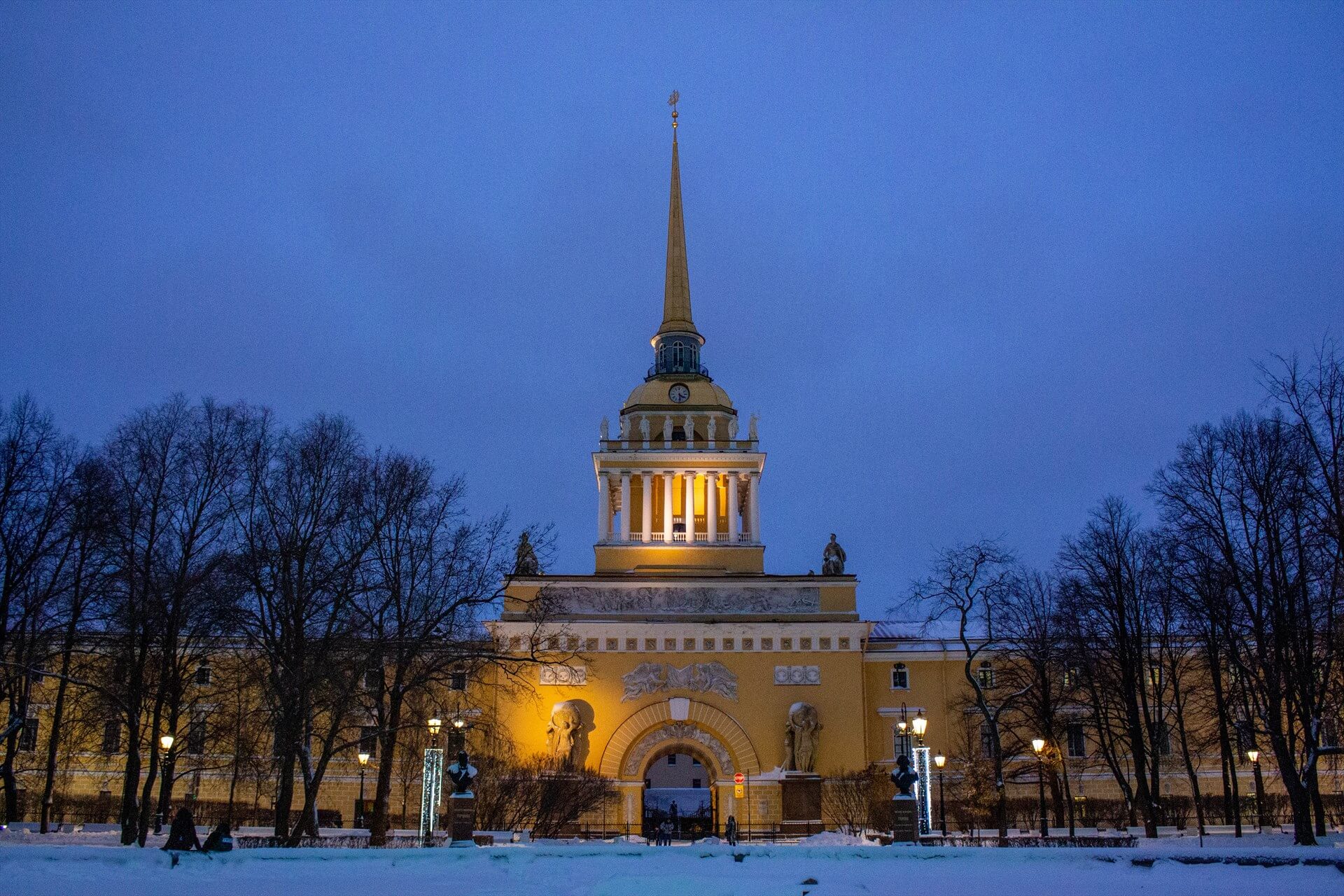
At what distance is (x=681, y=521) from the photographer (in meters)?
50.1

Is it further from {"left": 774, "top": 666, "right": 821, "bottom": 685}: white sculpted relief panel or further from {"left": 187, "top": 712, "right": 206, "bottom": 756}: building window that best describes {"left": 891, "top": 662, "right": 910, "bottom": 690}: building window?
{"left": 187, "top": 712, "right": 206, "bottom": 756}: building window

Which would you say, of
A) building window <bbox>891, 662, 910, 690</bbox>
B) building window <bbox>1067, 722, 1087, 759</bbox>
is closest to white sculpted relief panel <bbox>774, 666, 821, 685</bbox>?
building window <bbox>891, 662, 910, 690</bbox>

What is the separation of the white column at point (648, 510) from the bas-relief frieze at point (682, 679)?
23.6 ft

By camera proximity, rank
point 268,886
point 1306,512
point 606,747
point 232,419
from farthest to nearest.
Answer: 1. point 606,747
2. point 232,419
3. point 1306,512
4. point 268,886

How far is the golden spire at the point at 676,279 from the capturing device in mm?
55281

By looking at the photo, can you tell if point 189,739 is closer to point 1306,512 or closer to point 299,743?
point 299,743

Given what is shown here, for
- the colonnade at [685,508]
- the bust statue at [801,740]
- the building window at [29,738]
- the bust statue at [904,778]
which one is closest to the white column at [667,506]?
the colonnade at [685,508]

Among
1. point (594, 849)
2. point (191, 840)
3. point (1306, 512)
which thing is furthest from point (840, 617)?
point (191, 840)

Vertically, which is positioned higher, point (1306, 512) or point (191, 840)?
point (1306, 512)

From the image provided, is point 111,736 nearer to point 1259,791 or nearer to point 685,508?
point 685,508

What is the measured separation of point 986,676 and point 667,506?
1487cm

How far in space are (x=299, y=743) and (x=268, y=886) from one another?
9.70m

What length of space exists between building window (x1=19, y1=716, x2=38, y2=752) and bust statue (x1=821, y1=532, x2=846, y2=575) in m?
28.2

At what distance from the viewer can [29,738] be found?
38562mm
